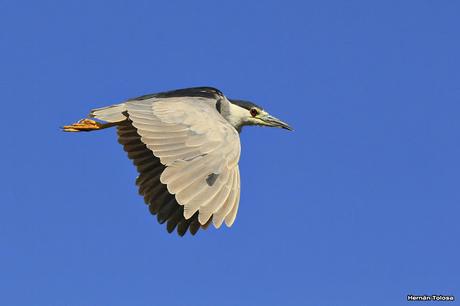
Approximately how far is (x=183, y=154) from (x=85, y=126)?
305 centimetres

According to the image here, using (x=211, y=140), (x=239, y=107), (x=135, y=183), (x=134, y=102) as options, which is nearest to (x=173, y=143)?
(x=211, y=140)

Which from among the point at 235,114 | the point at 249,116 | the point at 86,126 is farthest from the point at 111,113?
the point at 249,116

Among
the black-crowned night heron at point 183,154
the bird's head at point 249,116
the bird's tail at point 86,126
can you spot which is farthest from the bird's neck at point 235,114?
the bird's tail at point 86,126

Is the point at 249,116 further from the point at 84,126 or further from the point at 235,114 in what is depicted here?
the point at 84,126

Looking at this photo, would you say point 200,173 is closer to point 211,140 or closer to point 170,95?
point 211,140

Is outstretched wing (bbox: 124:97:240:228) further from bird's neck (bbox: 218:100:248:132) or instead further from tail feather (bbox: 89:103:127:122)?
bird's neck (bbox: 218:100:248:132)

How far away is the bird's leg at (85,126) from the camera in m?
10.3

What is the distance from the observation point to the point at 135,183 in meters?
8.47

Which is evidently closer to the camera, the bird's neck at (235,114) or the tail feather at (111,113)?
the tail feather at (111,113)

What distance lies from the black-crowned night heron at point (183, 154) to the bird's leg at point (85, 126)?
2.78 ft

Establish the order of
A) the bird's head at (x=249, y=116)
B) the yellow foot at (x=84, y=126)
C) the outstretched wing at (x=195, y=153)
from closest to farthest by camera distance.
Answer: the outstretched wing at (x=195, y=153) → the yellow foot at (x=84, y=126) → the bird's head at (x=249, y=116)

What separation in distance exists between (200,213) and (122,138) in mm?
2176

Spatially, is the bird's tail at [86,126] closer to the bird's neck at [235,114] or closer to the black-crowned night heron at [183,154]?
the black-crowned night heron at [183,154]

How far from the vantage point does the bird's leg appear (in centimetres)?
1027
